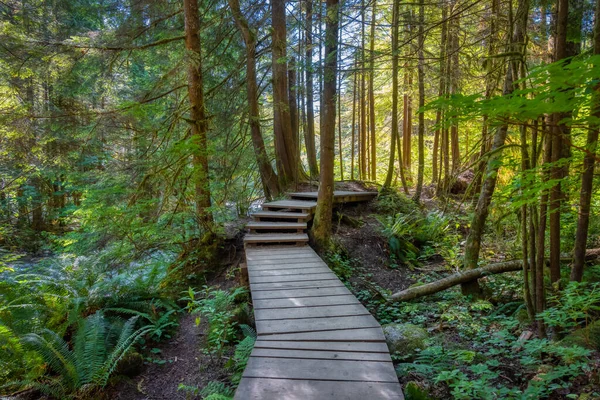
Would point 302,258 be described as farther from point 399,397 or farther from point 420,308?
point 399,397

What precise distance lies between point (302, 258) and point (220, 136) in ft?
15.6

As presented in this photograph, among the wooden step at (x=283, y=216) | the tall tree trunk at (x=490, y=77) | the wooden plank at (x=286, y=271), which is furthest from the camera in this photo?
the wooden step at (x=283, y=216)

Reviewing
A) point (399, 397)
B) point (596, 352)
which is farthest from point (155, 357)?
point (596, 352)

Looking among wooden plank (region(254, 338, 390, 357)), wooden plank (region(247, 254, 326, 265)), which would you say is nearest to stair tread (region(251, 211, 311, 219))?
wooden plank (region(247, 254, 326, 265))

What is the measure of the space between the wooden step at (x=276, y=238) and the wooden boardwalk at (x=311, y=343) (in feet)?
4.16

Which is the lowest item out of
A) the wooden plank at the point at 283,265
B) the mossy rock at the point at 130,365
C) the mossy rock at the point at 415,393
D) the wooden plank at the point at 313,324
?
the mossy rock at the point at 130,365

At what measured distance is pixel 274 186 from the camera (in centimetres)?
891

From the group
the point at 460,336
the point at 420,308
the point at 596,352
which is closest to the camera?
the point at 596,352

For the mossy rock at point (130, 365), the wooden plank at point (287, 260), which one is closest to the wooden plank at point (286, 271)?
the wooden plank at point (287, 260)

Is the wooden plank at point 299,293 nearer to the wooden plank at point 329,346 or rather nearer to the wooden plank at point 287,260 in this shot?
the wooden plank at point 329,346

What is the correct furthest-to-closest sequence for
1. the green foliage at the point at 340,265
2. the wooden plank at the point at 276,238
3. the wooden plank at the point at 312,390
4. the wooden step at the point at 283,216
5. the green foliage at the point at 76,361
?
the wooden step at the point at 283,216 → the wooden plank at the point at 276,238 → the green foliage at the point at 340,265 → the green foliage at the point at 76,361 → the wooden plank at the point at 312,390

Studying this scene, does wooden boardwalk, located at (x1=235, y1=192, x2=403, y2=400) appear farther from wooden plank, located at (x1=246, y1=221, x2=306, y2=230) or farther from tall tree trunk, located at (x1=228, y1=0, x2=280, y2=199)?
tall tree trunk, located at (x1=228, y1=0, x2=280, y2=199)

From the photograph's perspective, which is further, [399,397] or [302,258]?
[302,258]

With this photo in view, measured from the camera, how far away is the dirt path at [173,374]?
321 centimetres
